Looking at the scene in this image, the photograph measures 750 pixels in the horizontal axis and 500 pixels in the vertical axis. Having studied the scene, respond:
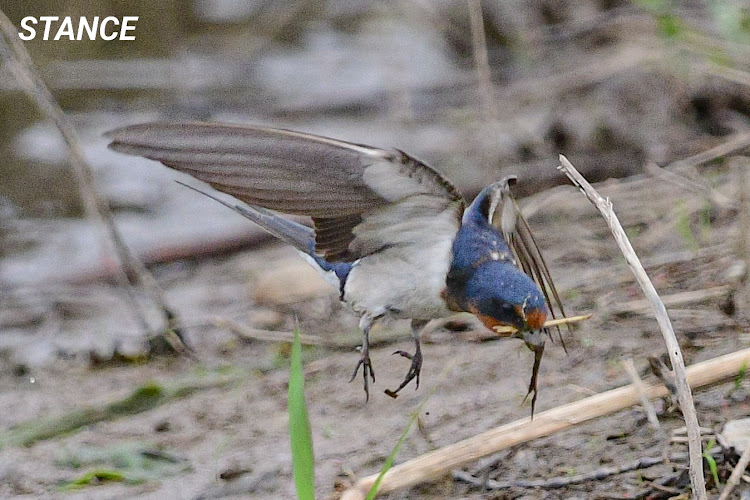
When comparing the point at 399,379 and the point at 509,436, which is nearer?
the point at 509,436

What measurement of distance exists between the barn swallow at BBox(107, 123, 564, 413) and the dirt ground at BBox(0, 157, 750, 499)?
0.35m

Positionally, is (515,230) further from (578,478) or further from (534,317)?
(578,478)

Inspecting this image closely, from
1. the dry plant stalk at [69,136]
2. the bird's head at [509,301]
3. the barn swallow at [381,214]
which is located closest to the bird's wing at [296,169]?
the barn swallow at [381,214]

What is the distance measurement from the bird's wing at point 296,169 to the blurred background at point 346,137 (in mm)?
772

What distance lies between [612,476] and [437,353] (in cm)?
141

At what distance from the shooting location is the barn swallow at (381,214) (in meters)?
2.53

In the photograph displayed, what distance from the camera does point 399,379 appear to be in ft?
12.6

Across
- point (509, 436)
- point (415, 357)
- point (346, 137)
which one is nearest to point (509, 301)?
point (509, 436)

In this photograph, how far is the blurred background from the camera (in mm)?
3533

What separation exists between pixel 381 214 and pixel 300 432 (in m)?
0.72

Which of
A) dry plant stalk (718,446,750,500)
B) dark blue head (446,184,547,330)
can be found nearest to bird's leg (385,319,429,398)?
dark blue head (446,184,547,330)

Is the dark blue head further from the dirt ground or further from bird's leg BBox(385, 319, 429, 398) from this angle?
the dirt ground

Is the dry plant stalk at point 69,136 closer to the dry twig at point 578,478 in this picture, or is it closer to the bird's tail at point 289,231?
the bird's tail at point 289,231

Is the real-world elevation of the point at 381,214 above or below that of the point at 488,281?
above
